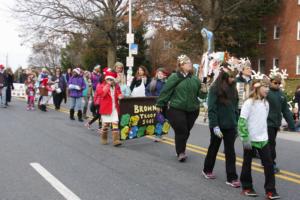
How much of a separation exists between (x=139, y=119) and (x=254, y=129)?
4764 millimetres

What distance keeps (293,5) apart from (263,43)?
15.3 feet

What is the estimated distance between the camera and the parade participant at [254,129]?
21.4 ft

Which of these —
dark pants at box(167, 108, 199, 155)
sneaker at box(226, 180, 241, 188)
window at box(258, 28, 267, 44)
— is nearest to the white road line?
sneaker at box(226, 180, 241, 188)

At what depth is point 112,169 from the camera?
8.12 m

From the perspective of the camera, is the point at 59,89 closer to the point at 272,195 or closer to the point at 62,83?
the point at 62,83

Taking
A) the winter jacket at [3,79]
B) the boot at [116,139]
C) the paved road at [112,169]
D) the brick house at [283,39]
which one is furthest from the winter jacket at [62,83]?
the brick house at [283,39]

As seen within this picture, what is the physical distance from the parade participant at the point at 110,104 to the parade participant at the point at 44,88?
9208mm

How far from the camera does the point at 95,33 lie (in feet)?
128

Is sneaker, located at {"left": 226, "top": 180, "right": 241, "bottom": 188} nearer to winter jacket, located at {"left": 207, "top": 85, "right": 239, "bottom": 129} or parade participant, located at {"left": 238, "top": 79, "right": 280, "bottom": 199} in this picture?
parade participant, located at {"left": 238, "top": 79, "right": 280, "bottom": 199}

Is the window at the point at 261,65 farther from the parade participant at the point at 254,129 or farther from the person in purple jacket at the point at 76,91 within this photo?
the parade participant at the point at 254,129

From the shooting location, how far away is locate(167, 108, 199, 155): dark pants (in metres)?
8.66

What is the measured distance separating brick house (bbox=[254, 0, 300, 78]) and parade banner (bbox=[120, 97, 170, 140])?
33342mm

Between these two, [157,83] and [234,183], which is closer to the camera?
[234,183]

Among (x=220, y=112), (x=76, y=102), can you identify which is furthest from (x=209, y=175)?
(x=76, y=102)
